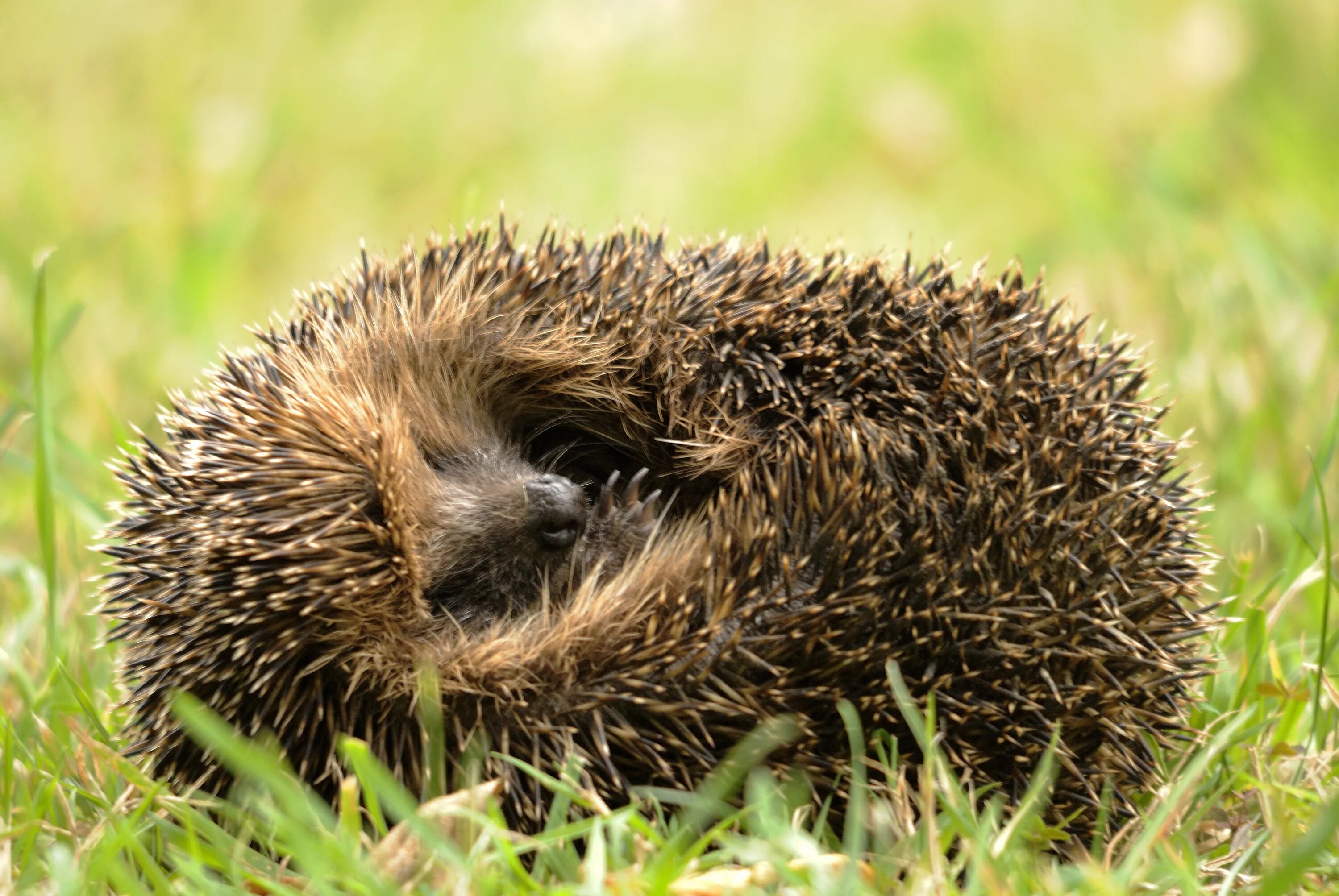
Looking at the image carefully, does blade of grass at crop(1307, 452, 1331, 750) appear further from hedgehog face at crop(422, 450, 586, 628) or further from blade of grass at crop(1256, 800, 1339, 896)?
hedgehog face at crop(422, 450, 586, 628)

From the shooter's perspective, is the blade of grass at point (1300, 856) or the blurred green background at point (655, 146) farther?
the blurred green background at point (655, 146)

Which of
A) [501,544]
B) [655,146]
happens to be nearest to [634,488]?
[501,544]

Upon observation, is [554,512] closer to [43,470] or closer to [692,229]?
[692,229]

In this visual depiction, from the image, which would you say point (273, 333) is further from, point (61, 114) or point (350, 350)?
point (61, 114)

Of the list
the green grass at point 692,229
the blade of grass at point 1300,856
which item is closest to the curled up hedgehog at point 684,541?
the green grass at point 692,229

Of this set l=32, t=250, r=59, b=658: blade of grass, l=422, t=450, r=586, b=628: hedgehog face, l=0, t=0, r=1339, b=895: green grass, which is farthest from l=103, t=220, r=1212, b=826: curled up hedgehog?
l=32, t=250, r=59, b=658: blade of grass

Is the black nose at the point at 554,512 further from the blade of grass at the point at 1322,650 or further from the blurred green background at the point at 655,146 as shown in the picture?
the blurred green background at the point at 655,146
